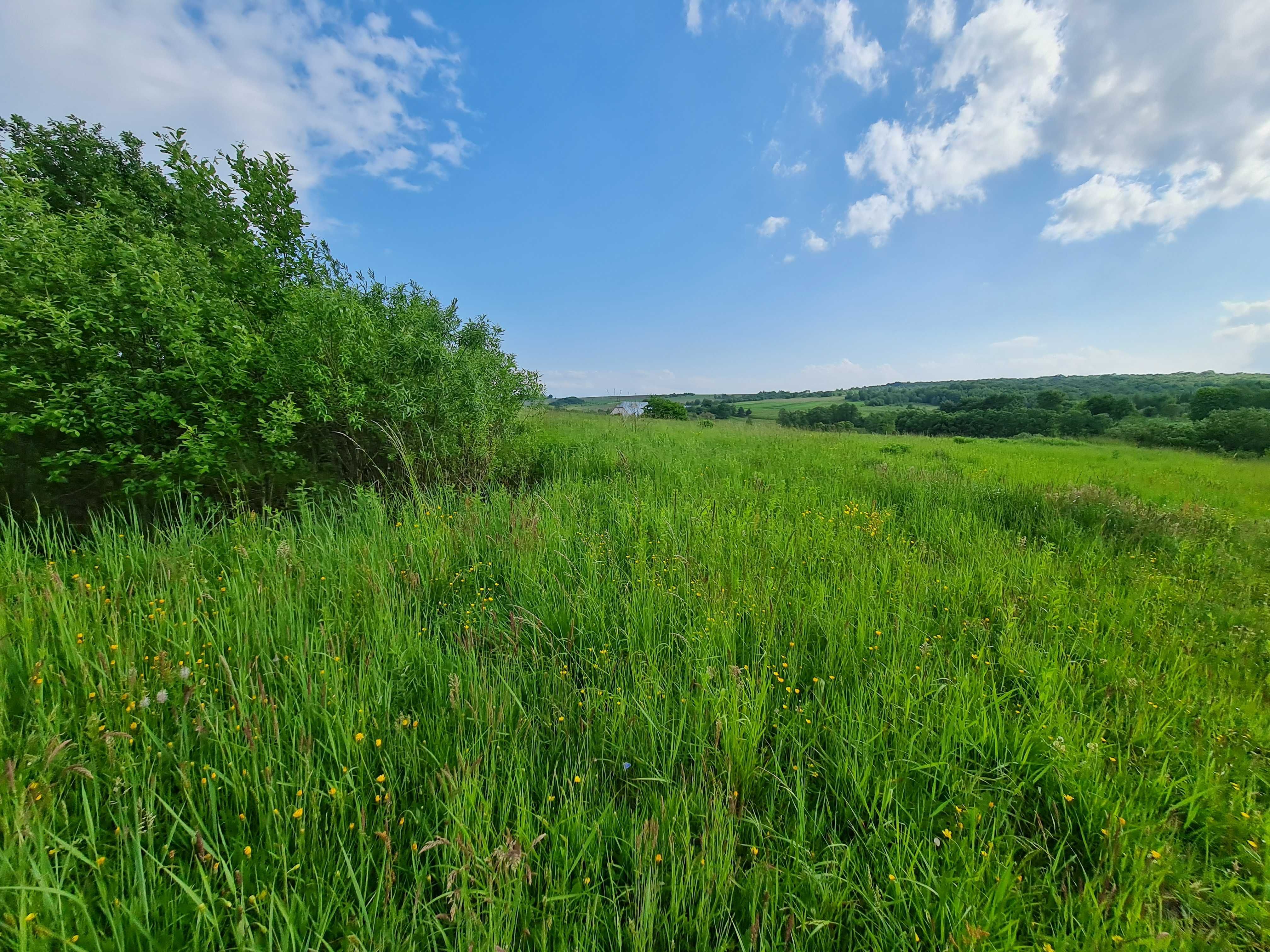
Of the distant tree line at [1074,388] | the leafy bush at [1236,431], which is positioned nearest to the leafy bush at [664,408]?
the leafy bush at [1236,431]

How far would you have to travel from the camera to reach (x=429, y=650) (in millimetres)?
2236

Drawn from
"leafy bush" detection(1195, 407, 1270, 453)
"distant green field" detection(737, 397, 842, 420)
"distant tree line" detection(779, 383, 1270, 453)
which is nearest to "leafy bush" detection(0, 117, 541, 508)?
"distant tree line" detection(779, 383, 1270, 453)

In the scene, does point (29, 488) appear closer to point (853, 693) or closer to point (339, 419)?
point (339, 419)

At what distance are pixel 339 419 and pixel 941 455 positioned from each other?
42.7 ft

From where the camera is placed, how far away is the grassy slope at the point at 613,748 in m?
1.21

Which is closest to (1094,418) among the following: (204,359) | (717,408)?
(717,408)

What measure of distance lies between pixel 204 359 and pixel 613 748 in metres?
4.86

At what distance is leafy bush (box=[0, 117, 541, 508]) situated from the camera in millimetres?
3471

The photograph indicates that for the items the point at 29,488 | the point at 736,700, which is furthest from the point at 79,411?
the point at 736,700

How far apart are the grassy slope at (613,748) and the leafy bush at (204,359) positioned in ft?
Answer: 3.42

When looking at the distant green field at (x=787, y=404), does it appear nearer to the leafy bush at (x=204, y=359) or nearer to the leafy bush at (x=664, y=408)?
the leafy bush at (x=664, y=408)

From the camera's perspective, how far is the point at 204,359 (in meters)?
3.79

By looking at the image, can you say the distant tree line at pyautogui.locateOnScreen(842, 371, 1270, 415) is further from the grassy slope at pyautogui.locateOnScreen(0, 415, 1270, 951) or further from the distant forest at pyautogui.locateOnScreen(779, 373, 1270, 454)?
the grassy slope at pyautogui.locateOnScreen(0, 415, 1270, 951)

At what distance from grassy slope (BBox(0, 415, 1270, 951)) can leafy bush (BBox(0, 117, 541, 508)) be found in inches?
41.1
